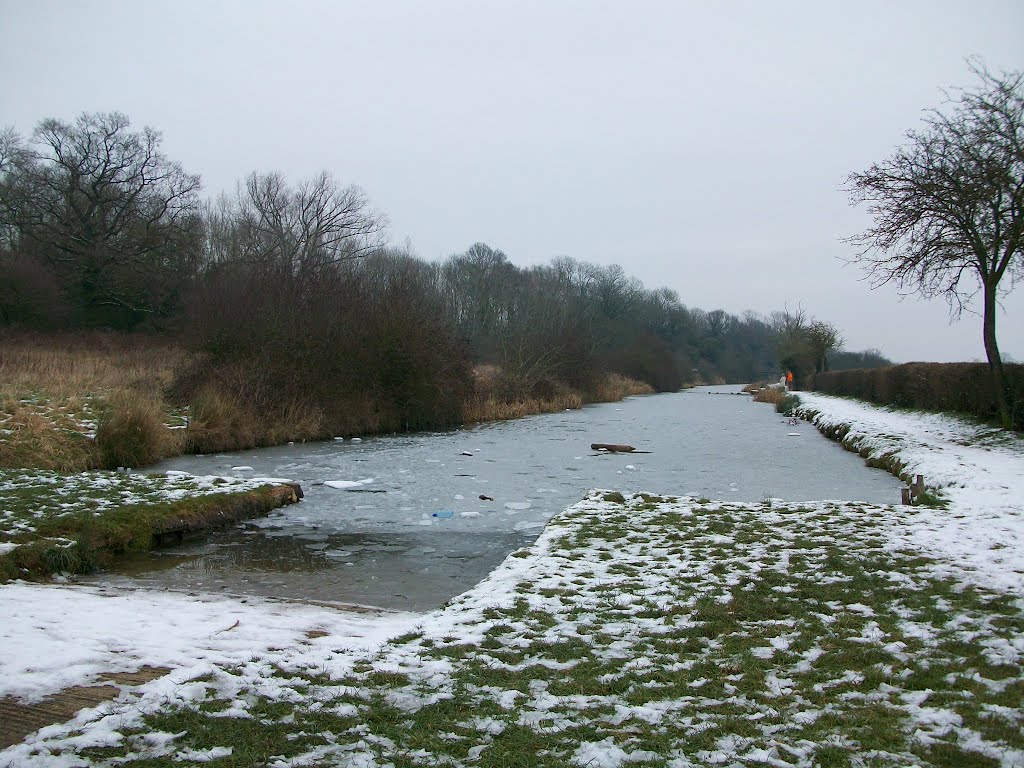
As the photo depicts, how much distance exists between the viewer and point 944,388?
20875 millimetres

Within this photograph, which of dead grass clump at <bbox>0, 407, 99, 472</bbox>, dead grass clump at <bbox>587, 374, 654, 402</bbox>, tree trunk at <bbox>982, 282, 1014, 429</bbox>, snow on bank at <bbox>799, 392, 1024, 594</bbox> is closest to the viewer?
snow on bank at <bbox>799, 392, 1024, 594</bbox>

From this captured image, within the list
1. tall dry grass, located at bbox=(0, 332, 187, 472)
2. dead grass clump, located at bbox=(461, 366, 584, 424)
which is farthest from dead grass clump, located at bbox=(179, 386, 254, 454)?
dead grass clump, located at bbox=(461, 366, 584, 424)

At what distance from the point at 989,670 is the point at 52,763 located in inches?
182

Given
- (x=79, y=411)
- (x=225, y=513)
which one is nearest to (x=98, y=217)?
(x=79, y=411)

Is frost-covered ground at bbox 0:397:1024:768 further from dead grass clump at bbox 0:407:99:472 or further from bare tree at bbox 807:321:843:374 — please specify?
bare tree at bbox 807:321:843:374

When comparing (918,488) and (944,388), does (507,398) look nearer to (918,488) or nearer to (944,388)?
(944,388)

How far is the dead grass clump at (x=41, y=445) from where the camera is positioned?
516 inches

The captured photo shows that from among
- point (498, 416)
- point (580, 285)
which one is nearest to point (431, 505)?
point (498, 416)

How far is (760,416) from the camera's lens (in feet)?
112

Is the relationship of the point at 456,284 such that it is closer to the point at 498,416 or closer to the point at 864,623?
the point at 498,416

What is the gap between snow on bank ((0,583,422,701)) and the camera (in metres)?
4.04

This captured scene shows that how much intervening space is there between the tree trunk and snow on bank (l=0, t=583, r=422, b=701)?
49.8 ft

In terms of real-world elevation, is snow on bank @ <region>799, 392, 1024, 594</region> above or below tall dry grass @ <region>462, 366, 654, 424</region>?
below

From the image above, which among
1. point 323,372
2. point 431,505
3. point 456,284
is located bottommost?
point 431,505
